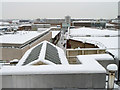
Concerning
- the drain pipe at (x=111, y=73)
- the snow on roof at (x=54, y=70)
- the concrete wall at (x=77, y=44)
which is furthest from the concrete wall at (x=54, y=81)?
the concrete wall at (x=77, y=44)

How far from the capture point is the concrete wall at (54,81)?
17.5 ft

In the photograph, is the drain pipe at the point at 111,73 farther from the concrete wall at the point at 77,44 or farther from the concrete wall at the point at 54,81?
the concrete wall at the point at 77,44

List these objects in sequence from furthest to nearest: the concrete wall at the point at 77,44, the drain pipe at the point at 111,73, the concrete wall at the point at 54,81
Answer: the concrete wall at the point at 77,44 → the concrete wall at the point at 54,81 → the drain pipe at the point at 111,73

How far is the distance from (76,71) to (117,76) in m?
2.08

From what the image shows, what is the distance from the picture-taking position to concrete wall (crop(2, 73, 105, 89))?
5.34 meters

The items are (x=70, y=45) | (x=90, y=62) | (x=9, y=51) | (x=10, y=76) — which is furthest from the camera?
(x=70, y=45)

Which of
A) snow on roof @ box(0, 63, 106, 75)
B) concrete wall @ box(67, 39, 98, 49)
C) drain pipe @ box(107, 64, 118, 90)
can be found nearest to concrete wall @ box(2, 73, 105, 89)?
snow on roof @ box(0, 63, 106, 75)

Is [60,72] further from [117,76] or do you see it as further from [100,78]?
[117,76]

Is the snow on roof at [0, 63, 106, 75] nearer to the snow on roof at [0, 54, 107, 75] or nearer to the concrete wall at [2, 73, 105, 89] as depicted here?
the snow on roof at [0, 54, 107, 75]

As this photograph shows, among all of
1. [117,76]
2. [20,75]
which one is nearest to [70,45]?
[117,76]

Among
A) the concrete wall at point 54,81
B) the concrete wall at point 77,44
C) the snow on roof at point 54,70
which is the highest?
the concrete wall at point 77,44

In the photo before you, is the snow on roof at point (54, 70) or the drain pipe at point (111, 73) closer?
the drain pipe at point (111, 73)

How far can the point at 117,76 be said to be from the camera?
6367 mm

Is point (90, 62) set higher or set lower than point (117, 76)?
higher
